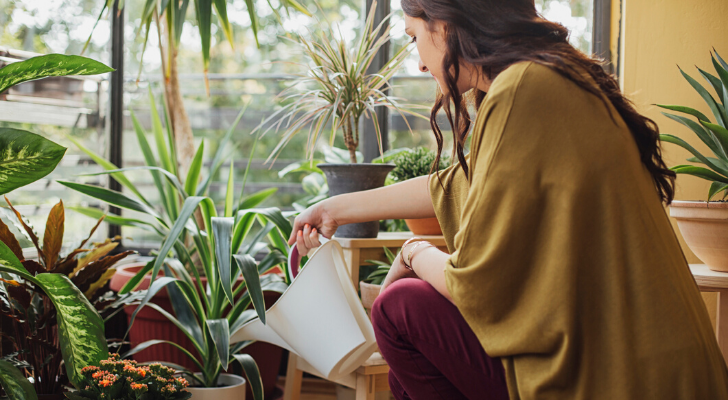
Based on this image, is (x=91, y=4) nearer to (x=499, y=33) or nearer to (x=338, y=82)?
(x=338, y=82)

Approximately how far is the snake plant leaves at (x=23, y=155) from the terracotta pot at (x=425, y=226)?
91 cm

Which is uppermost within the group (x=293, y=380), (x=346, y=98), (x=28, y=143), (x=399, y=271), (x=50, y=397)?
(x=346, y=98)

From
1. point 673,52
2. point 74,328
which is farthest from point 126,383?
point 673,52

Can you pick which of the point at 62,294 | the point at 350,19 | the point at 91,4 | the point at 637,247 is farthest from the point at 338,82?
the point at 91,4

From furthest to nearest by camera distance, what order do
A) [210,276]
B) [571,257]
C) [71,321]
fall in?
[210,276], [71,321], [571,257]

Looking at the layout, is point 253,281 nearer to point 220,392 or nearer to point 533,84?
point 220,392

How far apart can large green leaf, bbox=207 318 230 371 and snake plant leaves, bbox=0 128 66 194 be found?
53 centimetres

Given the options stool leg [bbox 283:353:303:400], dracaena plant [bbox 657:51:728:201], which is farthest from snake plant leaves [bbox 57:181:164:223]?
dracaena plant [bbox 657:51:728:201]

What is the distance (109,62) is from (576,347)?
2.00m

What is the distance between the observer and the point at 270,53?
219cm

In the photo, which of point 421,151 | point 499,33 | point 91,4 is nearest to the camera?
point 499,33

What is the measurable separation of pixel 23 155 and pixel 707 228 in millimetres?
1403

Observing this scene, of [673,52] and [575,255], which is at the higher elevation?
[673,52]

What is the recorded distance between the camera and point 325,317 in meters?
1.05
